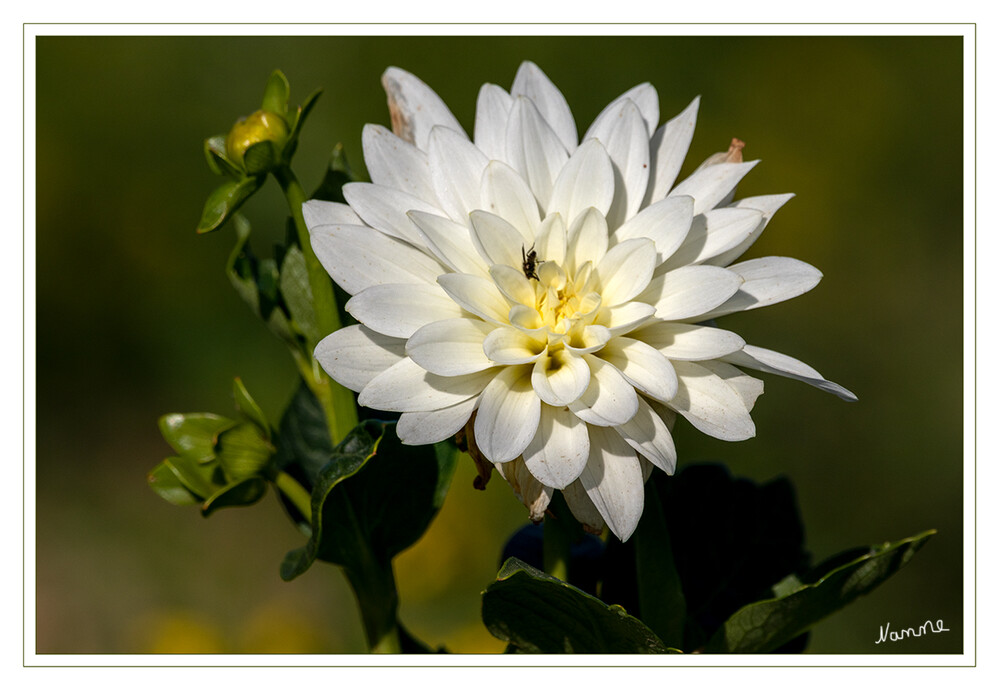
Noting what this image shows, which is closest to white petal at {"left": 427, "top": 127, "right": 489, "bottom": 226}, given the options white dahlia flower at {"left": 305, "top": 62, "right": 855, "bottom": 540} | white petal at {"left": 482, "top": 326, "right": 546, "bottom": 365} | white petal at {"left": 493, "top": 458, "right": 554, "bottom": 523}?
white dahlia flower at {"left": 305, "top": 62, "right": 855, "bottom": 540}

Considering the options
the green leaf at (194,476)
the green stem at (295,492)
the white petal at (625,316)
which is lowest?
the green stem at (295,492)

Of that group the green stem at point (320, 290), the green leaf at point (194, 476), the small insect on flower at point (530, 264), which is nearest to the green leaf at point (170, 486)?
the green leaf at point (194, 476)

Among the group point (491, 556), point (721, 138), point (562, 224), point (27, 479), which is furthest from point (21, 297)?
point (721, 138)

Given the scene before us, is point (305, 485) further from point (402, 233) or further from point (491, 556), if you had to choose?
point (491, 556)

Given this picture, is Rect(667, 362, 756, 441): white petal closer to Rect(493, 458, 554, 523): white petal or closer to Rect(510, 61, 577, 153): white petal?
Rect(493, 458, 554, 523): white petal

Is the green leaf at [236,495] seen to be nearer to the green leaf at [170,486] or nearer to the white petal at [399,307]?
the green leaf at [170,486]

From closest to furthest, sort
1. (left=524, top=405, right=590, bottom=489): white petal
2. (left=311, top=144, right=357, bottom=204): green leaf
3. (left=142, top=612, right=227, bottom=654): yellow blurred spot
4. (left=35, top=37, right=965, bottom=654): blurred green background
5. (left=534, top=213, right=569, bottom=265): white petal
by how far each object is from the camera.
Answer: (left=524, top=405, right=590, bottom=489): white petal
(left=534, top=213, right=569, bottom=265): white petal
(left=311, top=144, right=357, bottom=204): green leaf
(left=142, top=612, right=227, bottom=654): yellow blurred spot
(left=35, top=37, right=965, bottom=654): blurred green background

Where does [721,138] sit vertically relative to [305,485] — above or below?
above
